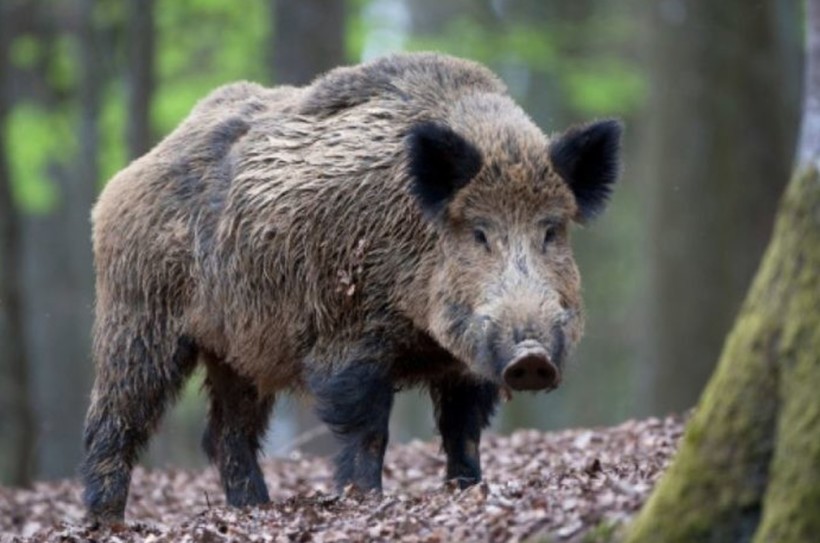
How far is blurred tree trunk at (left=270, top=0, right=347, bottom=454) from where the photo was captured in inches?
672

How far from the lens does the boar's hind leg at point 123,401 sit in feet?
34.7

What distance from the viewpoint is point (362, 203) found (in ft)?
31.7

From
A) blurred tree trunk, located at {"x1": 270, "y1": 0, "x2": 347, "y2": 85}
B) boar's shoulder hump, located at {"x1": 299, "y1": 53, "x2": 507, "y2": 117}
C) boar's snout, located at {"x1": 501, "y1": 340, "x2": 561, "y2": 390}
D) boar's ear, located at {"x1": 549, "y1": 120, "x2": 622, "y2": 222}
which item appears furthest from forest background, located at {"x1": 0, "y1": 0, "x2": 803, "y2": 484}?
boar's snout, located at {"x1": 501, "y1": 340, "x2": 561, "y2": 390}

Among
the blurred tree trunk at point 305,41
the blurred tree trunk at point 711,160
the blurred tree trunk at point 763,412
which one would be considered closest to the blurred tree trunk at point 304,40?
the blurred tree trunk at point 305,41

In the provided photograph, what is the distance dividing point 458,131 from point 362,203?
672mm

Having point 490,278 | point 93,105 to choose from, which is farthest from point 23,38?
point 490,278

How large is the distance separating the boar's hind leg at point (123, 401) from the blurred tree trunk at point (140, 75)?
24.6ft

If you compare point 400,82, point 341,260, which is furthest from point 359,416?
point 400,82

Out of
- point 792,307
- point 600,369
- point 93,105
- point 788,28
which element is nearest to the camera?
point 792,307

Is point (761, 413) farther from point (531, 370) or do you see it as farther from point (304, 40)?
point (304, 40)

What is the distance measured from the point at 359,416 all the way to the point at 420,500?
1.38m

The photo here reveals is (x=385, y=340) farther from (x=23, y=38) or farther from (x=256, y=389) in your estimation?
(x=23, y=38)

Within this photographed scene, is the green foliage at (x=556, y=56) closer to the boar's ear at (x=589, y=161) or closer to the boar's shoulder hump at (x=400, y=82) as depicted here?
the boar's shoulder hump at (x=400, y=82)

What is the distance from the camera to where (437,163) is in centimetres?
933
